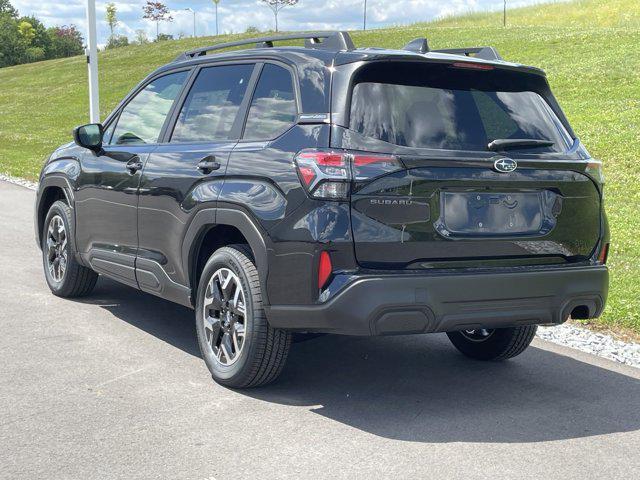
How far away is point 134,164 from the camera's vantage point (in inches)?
237

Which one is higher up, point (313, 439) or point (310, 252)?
point (310, 252)

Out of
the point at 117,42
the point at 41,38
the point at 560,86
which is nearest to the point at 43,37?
the point at 41,38

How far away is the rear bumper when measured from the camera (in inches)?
170

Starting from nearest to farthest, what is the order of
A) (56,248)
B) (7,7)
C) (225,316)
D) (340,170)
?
(340,170) → (225,316) → (56,248) → (7,7)

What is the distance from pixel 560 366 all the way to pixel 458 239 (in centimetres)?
178

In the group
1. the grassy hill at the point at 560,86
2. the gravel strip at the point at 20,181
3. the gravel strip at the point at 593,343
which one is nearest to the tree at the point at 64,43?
the grassy hill at the point at 560,86

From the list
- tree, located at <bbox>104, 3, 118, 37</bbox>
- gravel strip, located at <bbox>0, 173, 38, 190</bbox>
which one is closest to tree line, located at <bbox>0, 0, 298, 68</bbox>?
tree, located at <bbox>104, 3, 118, 37</bbox>

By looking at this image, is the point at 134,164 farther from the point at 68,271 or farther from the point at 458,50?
the point at 458,50

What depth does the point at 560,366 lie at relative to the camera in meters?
5.84

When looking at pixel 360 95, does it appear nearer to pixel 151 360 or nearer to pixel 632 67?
pixel 151 360

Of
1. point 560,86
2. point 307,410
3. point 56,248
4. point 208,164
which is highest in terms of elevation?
point 208,164

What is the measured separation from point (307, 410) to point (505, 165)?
167 cm

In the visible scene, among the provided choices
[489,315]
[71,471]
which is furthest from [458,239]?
[71,471]

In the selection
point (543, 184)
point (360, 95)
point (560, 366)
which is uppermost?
point (360, 95)
